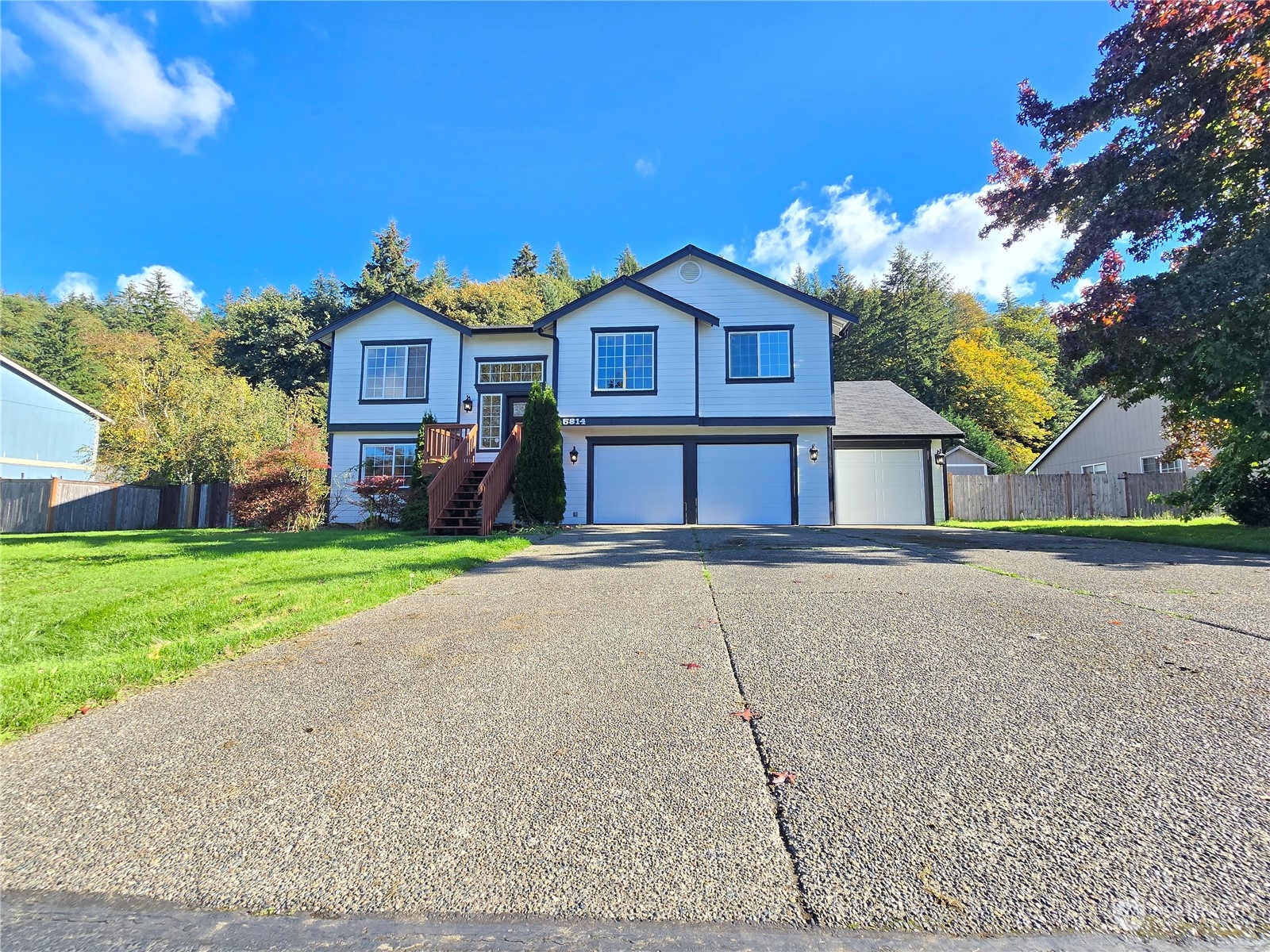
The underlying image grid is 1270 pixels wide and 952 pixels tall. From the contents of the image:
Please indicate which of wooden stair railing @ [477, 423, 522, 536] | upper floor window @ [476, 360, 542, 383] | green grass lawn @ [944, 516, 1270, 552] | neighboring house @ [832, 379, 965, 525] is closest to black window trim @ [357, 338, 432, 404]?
upper floor window @ [476, 360, 542, 383]

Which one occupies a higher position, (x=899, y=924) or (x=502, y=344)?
(x=502, y=344)

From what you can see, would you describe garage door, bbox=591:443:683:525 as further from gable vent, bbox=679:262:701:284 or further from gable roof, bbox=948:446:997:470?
gable roof, bbox=948:446:997:470

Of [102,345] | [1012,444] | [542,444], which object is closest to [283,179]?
[542,444]

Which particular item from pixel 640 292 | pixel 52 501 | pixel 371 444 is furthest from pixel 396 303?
pixel 52 501

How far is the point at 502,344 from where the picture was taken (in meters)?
16.6

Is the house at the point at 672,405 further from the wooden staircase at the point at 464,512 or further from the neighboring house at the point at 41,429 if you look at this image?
the neighboring house at the point at 41,429

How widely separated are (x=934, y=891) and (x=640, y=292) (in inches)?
595

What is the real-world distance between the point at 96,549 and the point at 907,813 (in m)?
12.6

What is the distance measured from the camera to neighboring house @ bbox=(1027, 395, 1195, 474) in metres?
21.4

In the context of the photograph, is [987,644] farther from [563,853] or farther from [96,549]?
[96,549]

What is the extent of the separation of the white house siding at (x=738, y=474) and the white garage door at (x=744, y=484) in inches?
11.1

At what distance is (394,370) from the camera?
16812 millimetres

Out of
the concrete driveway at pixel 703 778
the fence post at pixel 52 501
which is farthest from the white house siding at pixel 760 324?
the fence post at pixel 52 501

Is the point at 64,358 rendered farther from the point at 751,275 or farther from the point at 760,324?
the point at 760,324
